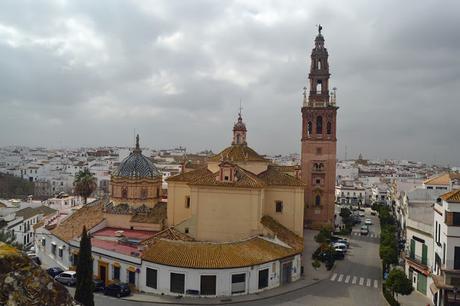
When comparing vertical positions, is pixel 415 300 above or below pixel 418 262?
below

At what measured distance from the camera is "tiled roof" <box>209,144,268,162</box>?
125ft

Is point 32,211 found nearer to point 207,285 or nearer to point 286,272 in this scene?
point 207,285

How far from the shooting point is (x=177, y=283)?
25797 millimetres

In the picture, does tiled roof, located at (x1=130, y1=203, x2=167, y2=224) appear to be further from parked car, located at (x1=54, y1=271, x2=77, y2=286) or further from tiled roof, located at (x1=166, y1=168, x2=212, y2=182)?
parked car, located at (x1=54, y1=271, x2=77, y2=286)

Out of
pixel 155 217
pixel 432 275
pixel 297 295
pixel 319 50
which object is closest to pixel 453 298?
pixel 432 275

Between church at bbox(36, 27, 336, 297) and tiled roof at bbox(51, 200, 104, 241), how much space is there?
146mm

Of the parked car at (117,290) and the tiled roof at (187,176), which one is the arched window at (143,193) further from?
the parked car at (117,290)

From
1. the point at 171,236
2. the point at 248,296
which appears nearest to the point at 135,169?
the point at 171,236

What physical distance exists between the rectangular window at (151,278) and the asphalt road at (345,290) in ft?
6.19

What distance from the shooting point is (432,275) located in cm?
2548

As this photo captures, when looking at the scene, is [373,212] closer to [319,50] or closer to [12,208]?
[319,50]

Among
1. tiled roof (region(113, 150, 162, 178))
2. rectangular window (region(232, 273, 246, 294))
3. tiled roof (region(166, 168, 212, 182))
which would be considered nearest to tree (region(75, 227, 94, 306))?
rectangular window (region(232, 273, 246, 294))

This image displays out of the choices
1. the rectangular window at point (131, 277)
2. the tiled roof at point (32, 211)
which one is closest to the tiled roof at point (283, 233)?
the rectangular window at point (131, 277)

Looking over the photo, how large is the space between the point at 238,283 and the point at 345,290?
7.09m
